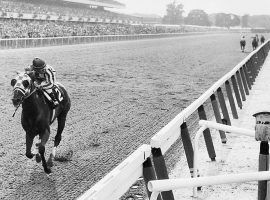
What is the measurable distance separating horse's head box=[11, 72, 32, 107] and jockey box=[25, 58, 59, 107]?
0.42m

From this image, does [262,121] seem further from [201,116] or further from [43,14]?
[43,14]

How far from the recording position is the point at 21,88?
4836 millimetres

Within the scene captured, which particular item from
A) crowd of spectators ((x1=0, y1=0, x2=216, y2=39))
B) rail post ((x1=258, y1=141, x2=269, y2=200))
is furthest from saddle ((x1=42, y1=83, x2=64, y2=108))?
crowd of spectators ((x1=0, y1=0, x2=216, y2=39))

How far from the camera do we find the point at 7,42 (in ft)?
80.7

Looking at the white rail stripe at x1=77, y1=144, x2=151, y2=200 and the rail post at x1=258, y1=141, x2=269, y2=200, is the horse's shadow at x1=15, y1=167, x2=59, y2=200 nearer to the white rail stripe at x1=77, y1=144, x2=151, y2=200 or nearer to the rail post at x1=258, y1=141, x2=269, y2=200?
the white rail stripe at x1=77, y1=144, x2=151, y2=200

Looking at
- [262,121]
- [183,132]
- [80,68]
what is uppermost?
[262,121]

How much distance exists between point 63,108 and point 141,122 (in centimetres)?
234

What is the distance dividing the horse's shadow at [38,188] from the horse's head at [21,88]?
90cm

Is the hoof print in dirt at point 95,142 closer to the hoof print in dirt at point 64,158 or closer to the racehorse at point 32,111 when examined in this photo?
the hoof print in dirt at point 64,158

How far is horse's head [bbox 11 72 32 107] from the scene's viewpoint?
15.7 ft

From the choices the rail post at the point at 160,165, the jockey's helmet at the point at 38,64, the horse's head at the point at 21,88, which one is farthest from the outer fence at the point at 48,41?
the rail post at the point at 160,165

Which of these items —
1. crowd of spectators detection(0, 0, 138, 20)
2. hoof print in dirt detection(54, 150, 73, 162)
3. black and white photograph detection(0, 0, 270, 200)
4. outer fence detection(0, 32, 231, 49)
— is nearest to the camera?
black and white photograph detection(0, 0, 270, 200)

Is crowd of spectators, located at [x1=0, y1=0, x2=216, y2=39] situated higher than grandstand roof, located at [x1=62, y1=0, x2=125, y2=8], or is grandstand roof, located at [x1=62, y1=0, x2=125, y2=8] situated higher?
grandstand roof, located at [x1=62, y1=0, x2=125, y2=8]

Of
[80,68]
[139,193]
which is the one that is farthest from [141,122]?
[80,68]
